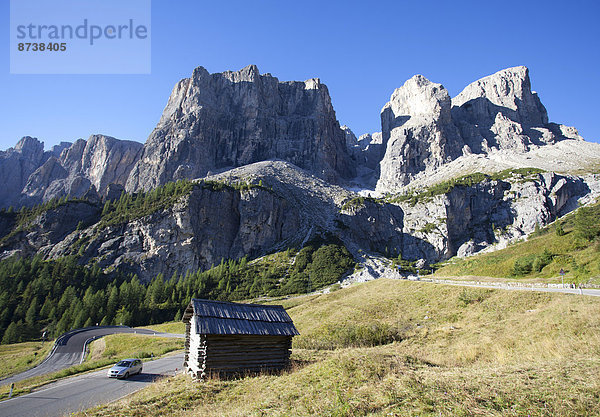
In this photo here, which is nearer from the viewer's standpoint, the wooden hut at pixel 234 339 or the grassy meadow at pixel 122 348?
the wooden hut at pixel 234 339

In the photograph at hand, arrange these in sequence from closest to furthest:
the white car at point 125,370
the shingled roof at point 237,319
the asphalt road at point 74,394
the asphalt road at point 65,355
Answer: the asphalt road at point 74,394 < the shingled roof at point 237,319 < the white car at point 125,370 < the asphalt road at point 65,355

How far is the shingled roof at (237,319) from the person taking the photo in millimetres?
21000

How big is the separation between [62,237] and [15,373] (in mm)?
117081

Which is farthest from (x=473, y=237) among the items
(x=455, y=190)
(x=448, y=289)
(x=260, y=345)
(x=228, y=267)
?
(x=260, y=345)

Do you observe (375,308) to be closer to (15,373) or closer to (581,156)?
(15,373)

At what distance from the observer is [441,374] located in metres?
14.3

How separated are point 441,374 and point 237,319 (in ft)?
44.2

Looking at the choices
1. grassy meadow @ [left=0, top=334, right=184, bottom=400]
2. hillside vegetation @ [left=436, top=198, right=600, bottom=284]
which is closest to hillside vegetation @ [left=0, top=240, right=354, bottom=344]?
grassy meadow @ [left=0, top=334, right=184, bottom=400]

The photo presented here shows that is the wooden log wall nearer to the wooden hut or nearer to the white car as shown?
the wooden hut

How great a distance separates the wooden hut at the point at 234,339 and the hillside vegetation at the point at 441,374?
1347mm

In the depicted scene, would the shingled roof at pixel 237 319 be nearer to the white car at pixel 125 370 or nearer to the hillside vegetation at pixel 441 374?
the hillside vegetation at pixel 441 374

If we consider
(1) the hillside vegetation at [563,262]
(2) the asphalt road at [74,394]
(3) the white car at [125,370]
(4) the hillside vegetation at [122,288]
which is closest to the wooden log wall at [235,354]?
(2) the asphalt road at [74,394]

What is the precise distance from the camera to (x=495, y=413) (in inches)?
374

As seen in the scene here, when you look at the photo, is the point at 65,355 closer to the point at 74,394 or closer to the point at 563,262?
the point at 74,394
